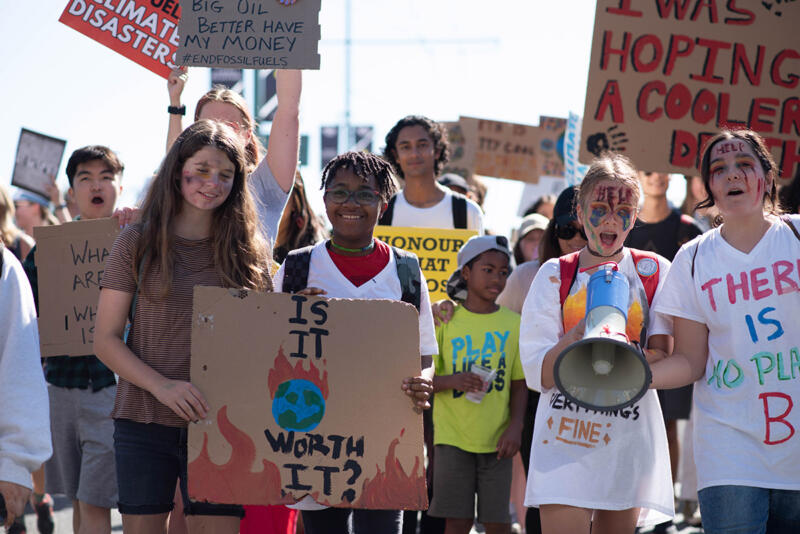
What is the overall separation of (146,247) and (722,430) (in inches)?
83.5

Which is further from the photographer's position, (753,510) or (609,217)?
(609,217)

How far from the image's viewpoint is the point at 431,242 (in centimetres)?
573

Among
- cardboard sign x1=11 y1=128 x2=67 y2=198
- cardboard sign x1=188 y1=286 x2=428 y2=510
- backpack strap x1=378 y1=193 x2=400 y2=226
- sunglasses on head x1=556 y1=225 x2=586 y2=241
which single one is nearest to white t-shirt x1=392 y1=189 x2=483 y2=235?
backpack strap x1=378 y1=193 x2=400 y2=226

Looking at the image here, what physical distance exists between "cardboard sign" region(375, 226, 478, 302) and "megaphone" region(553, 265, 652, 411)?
2263 mm

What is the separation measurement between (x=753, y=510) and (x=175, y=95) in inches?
128

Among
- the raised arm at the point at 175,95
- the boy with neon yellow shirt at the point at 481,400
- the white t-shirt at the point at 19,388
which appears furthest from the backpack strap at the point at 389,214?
the white t-shirt at the point at 19,388

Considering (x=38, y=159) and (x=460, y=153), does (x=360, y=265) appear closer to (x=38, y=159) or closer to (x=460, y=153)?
(x=38, y=159)

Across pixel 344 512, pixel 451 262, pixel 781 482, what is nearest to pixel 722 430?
pixel 781 482

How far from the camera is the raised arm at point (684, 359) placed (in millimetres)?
3602

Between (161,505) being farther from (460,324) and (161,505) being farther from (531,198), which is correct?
(531,198)

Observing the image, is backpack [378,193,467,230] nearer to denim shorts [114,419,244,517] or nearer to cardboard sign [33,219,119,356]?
cardboard sign [33,219,119,356]

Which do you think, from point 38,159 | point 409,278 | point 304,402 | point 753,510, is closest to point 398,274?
point 409,278

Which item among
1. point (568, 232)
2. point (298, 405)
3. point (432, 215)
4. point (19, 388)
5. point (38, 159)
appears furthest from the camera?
point (38, 159)

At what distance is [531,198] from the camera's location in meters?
12.9
